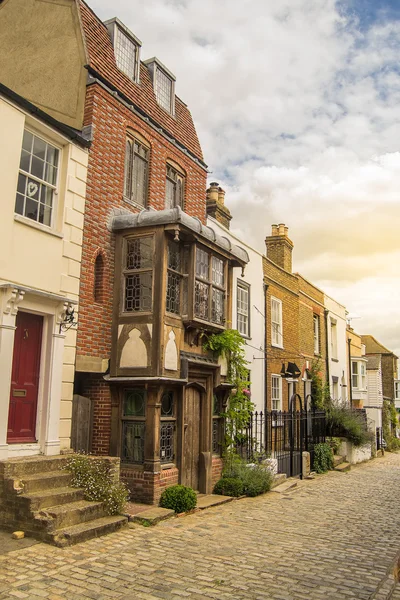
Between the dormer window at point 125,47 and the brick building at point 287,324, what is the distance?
29.5ft

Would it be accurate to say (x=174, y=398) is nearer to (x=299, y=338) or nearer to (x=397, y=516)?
(x=397, y=516)

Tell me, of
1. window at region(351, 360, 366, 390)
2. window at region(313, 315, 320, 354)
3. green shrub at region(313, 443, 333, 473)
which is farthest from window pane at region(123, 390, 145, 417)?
window at region(351, 360, 366, 390)

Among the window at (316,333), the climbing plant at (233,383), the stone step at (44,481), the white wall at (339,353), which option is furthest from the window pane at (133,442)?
the white wall at (339,353)

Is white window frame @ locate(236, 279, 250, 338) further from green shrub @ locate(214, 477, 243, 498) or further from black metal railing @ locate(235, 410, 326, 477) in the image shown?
green shrub @ locate(214, 477, 243, 498)

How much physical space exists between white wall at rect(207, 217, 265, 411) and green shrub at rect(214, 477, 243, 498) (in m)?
6.17

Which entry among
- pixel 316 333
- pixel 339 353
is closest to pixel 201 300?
pixel 316 333

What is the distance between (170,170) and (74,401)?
6679mm

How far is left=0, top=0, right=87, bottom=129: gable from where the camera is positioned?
1134 cm

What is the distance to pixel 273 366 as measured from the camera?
19.9 meters

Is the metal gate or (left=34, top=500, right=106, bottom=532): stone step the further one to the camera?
the metal gate

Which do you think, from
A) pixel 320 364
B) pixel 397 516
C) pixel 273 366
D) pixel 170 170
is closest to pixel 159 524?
pixel 397 516

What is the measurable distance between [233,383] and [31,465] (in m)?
5.88

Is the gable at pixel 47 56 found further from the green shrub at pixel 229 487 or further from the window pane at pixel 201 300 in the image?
the green shrub at pixel 229 487

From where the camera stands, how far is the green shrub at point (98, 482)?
8.50m
